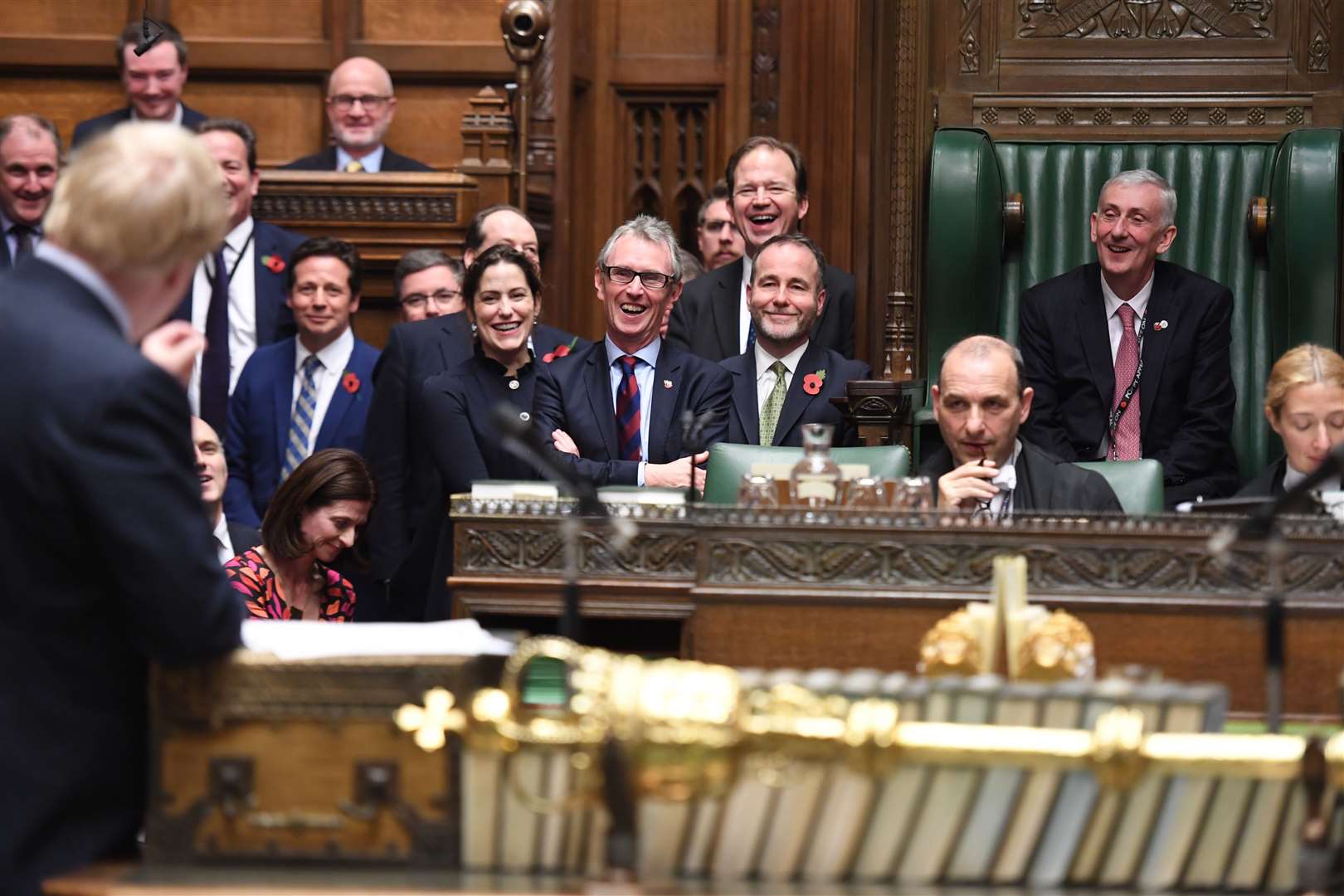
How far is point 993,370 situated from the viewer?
4285 mm

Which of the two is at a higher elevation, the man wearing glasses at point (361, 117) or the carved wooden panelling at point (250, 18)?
the carved wooden panelling at point (250, 18)

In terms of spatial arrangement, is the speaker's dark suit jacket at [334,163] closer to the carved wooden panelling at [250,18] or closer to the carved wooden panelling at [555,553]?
the carved wooden panelling at [250,18]

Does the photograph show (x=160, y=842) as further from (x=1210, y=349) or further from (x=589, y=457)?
(x=1210, y=349)

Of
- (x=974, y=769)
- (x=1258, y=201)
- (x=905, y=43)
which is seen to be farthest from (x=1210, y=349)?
(x=974, y=769)

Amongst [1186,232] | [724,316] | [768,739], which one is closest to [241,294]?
[724,316]

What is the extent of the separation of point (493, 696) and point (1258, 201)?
4.42 metres

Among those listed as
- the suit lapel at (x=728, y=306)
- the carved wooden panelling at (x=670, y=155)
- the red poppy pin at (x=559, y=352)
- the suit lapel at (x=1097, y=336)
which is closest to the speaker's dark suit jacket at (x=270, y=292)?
the red poppy pin at (x=559, y=352)

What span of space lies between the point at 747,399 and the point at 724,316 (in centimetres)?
57

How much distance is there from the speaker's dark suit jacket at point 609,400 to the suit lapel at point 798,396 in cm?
17

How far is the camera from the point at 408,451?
5285mm

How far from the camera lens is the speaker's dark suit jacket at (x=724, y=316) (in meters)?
5.64

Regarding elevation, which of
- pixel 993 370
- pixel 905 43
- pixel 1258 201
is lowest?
pixel 993 370

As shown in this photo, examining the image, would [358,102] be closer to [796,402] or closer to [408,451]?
[408,451]

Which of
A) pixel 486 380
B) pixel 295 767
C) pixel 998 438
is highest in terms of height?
pixel 486 380
